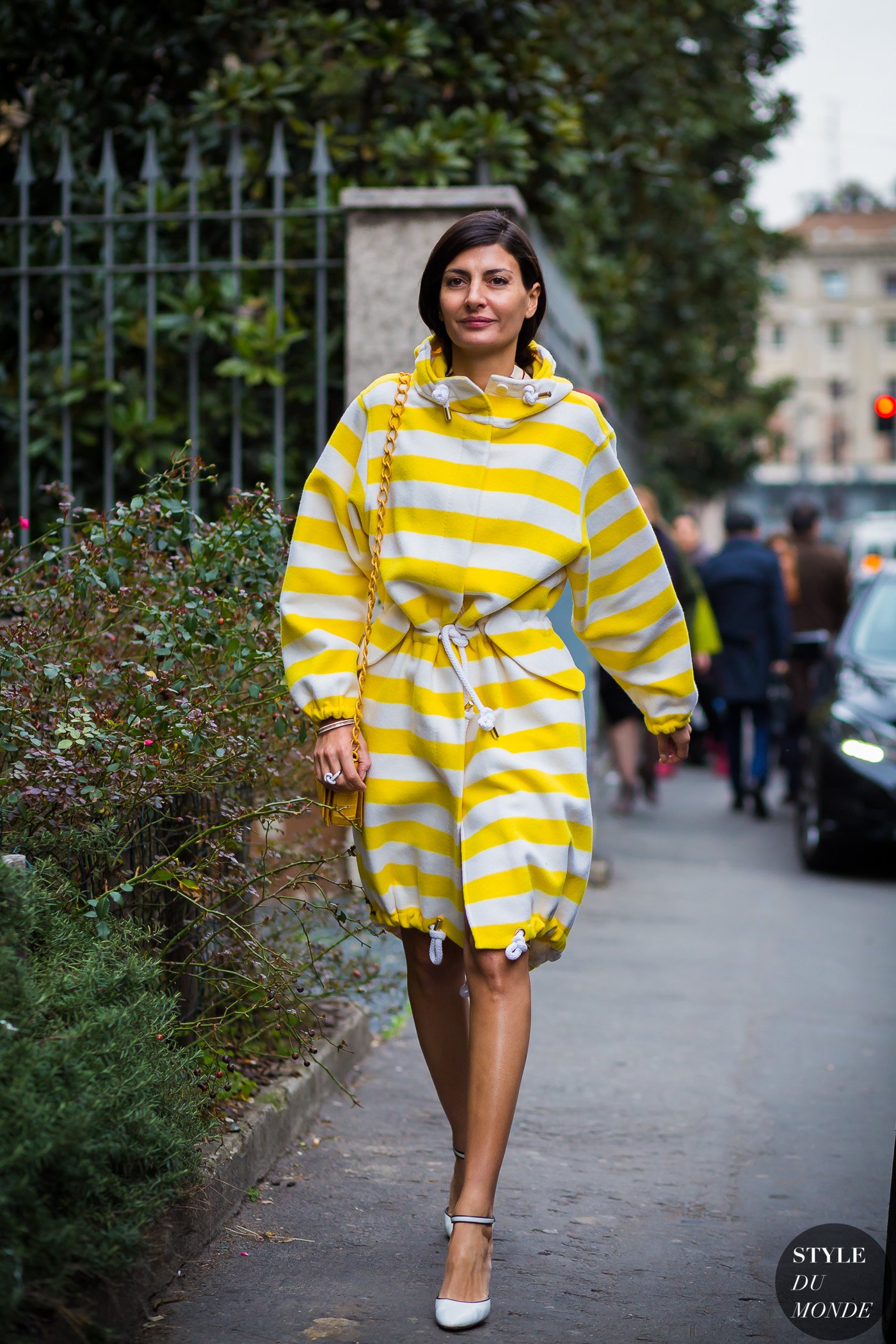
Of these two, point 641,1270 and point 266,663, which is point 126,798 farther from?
point 641,1270

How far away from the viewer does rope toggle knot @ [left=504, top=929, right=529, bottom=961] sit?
2893mm

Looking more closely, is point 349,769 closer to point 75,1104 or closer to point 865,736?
point 75,1104

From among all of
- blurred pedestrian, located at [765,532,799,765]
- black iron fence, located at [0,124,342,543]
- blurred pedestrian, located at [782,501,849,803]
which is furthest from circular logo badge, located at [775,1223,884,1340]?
blurred pedestrian, located at [782,501,849,803]

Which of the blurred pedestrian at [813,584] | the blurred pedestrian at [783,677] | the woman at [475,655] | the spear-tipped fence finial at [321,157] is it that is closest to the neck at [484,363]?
the woman at [475,655]

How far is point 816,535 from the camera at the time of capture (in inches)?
473

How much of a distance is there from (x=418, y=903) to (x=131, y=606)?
3.56 feet

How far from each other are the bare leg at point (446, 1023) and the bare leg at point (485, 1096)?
177 mm

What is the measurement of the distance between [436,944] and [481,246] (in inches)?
53.4

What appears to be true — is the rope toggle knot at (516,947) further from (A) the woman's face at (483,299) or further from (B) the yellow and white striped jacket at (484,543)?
(A) the woman's face at (483,299)

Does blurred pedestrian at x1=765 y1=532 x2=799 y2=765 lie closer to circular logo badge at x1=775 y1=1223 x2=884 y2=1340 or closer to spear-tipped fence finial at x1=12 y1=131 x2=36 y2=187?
spear-tipped fence finial at x1=12 y1=131 x2=36 y2=187

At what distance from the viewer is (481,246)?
121 inches

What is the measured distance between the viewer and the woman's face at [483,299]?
3.05m

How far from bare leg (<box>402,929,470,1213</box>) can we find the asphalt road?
302 mm

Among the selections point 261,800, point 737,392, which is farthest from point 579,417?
point 737,392
